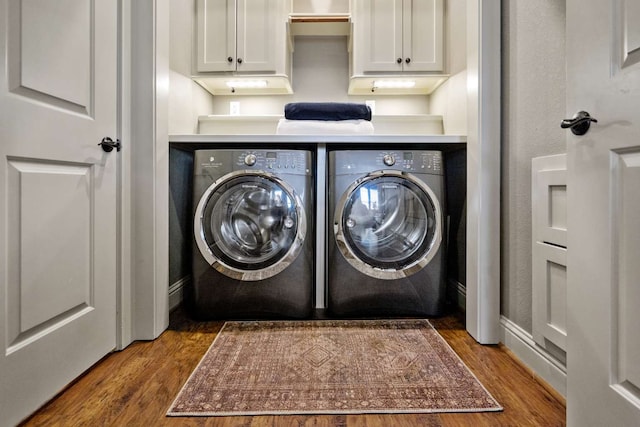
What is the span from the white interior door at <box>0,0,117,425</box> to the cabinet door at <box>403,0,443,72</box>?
1627 millimetres

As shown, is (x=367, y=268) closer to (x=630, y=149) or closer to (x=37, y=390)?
(x=630, y=149)

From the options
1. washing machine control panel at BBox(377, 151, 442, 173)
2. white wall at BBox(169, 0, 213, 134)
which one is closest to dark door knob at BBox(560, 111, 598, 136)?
washing machine control panel at BBox(377, 151, 442, 173)

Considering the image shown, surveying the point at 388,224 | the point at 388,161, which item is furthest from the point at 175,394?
the point at 388,161

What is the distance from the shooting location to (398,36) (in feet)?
7.09

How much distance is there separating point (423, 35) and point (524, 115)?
1.17 m

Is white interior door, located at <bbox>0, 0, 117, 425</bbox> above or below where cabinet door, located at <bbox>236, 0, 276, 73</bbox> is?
below

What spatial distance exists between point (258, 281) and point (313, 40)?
182 centimetres

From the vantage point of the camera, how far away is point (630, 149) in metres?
0.68

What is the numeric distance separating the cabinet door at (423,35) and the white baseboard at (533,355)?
1.58 meters

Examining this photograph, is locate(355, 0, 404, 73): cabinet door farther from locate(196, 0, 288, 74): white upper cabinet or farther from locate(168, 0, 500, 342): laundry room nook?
locate(196, 0, 288, 74): white upper cabinet

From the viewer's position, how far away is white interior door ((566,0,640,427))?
686mm

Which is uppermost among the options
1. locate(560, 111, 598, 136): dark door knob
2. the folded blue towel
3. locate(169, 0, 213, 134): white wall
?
locate(169, 0, 213, 134): white wall

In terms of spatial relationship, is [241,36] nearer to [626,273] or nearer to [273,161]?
[273,161]

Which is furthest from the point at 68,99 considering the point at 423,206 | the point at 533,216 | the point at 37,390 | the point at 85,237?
the point at 533,216
